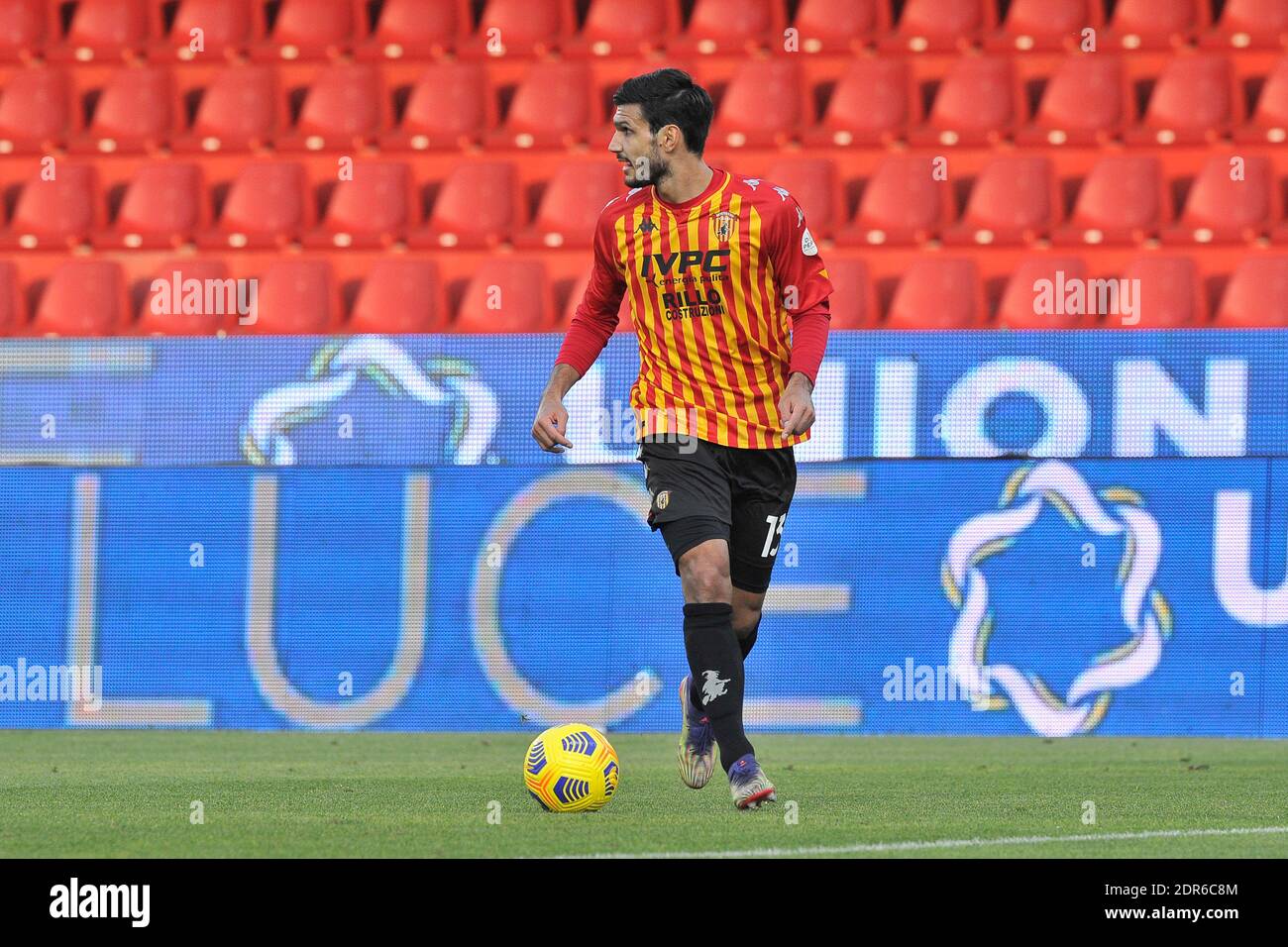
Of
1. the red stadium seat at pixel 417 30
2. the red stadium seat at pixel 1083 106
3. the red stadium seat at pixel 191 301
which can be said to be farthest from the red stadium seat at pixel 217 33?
the red stadium seat at pixel 1083 106

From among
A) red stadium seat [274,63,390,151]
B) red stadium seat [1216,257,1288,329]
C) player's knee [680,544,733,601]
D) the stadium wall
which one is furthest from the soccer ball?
red stadium seat [274,63,390,151]

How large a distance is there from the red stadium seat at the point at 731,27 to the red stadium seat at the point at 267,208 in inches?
97.0

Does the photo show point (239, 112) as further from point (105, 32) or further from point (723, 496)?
point (723, 496)

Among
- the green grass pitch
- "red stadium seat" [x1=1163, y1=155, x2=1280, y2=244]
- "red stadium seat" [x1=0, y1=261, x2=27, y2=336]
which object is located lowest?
the green grass pitch

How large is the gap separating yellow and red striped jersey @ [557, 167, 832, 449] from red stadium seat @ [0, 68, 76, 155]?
300 inches

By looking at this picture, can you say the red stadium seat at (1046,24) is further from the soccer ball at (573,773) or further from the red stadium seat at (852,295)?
the soccer ball at (573,773)

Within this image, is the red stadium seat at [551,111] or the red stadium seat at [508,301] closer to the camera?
the red stadium seat at [508,301]

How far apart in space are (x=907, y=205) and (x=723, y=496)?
5856 mm

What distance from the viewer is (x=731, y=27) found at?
11406mm

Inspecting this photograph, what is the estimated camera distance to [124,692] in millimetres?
8258

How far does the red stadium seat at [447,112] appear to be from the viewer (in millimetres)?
11141

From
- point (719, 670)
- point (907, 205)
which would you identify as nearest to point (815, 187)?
point (907, 205)

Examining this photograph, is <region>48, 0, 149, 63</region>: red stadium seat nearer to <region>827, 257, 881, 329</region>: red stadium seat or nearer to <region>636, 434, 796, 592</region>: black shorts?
<region>827, 257, 881, 329</region>: red stadium seat

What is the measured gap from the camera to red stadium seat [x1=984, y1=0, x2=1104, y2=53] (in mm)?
11188
